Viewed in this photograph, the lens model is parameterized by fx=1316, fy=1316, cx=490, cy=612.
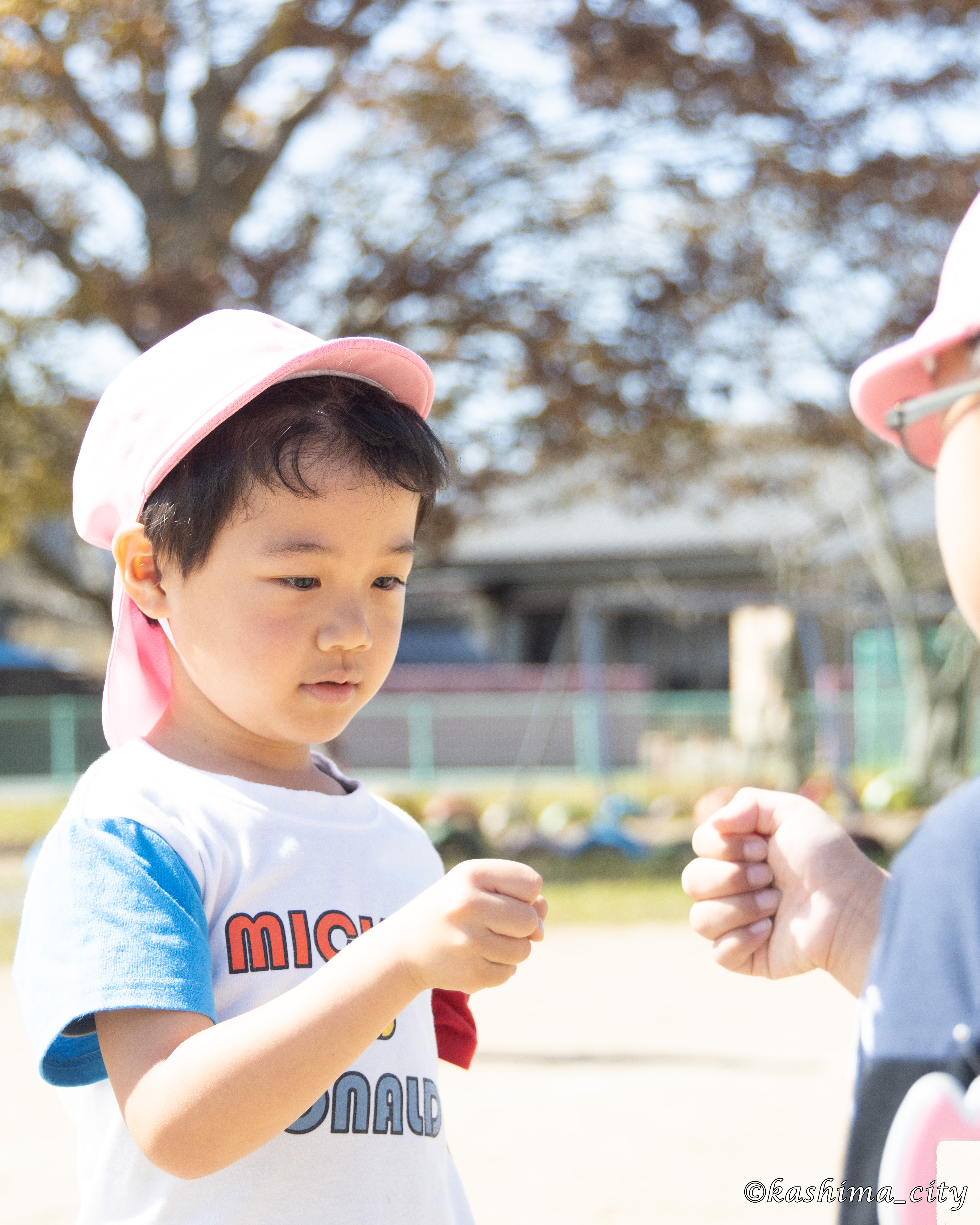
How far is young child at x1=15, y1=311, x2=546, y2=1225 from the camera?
1.11 m

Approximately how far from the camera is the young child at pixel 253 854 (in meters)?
1.11

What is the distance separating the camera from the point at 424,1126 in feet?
4.48

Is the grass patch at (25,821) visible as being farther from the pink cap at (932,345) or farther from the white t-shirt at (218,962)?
the pink cap at (932,345)

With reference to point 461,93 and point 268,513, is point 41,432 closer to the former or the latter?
point 461,93

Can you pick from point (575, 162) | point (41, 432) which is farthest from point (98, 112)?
point (575, 162)

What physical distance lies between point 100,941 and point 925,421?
32.7 inches

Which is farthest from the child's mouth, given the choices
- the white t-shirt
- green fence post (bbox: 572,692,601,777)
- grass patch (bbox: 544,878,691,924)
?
green fence post (bbox: 572,692,601,777)

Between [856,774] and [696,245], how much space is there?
8.04 m

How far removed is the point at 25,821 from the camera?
1453 centimetres

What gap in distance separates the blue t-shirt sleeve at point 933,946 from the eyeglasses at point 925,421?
0.97 ft

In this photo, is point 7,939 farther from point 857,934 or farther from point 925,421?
point 925,421

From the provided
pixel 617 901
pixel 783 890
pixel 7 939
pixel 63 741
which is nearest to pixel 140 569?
pixel 783 890

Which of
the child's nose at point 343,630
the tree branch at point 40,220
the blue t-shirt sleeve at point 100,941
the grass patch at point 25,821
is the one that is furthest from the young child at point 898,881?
the grass patch at point 25,821

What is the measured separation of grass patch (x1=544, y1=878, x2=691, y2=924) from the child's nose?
6789 mm
